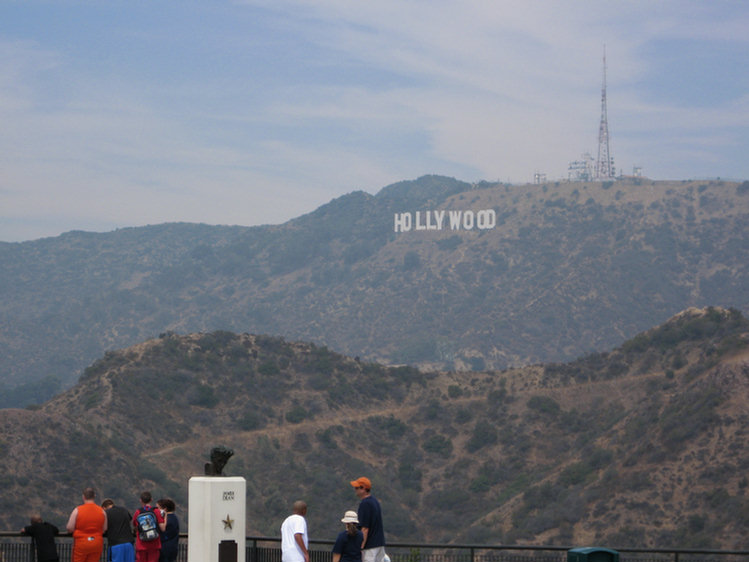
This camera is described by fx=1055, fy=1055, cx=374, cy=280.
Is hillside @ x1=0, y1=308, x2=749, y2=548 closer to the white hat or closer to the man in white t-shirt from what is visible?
the white hat

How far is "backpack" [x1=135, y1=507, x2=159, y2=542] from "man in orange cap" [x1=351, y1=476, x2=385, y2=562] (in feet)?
13.0

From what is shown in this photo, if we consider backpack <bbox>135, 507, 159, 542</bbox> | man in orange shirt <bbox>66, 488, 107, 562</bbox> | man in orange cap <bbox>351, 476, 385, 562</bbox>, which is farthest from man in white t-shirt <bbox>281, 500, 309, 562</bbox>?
man in orange shirt <bbox>66, 488, 107, 562</bbox>

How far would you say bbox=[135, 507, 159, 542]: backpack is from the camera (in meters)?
17.6

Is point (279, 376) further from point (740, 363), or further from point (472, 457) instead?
point (740, 363)

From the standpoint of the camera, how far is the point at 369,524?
51.4 feet

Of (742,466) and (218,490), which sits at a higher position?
(218,490)

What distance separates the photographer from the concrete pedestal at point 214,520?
652 inches

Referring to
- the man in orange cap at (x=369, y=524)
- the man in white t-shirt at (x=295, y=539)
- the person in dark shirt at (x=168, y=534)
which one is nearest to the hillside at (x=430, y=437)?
the person in dark shirt at (x=168, y=534)

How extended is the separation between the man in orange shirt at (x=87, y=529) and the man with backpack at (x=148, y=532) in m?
0.82

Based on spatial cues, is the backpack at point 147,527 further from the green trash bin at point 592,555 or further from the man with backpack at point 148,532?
the green trash bin at point 592,555

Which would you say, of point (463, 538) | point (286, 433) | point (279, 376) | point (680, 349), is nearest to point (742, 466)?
point (463, 538)

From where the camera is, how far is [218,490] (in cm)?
1661

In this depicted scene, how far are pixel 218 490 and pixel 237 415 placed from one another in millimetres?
79945

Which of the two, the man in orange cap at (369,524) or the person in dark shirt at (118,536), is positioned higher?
the man in orange cap at (369,524)
